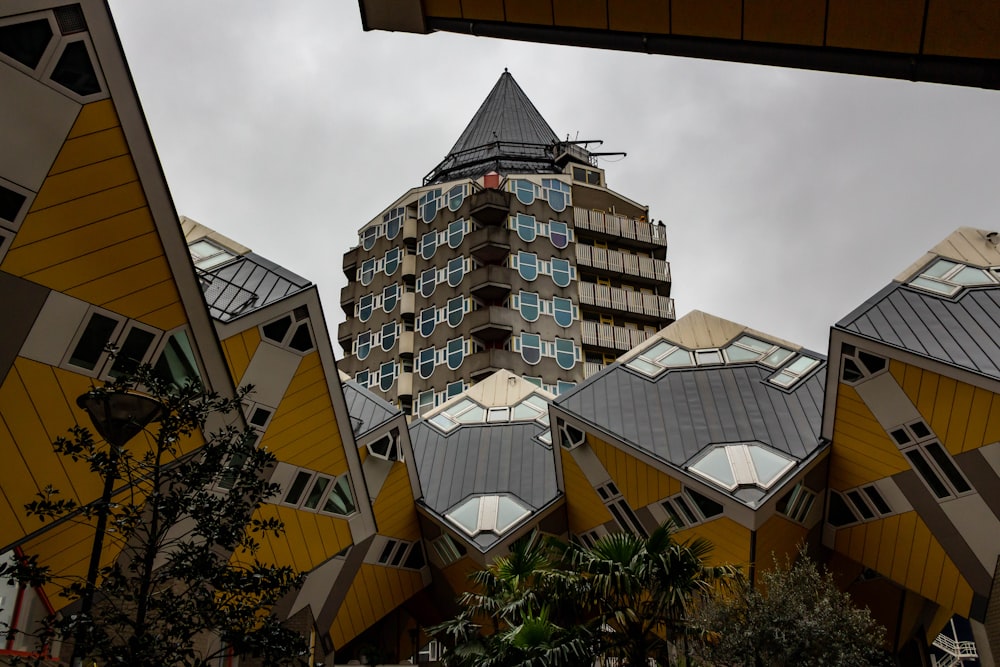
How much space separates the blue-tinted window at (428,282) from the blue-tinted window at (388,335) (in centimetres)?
293

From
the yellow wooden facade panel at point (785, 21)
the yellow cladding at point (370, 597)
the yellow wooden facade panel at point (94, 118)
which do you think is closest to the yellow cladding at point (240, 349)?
the yellow wooden facade panel at point (94, 118)

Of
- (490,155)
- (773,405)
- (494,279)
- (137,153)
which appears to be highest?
(490,155)

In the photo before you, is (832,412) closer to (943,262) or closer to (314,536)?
(943,262)

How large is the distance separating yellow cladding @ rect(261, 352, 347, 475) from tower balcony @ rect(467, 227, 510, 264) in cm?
3084

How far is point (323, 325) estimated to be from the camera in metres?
18.3

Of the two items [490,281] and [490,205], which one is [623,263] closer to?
[490,205]

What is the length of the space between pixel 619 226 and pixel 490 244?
10496 mm

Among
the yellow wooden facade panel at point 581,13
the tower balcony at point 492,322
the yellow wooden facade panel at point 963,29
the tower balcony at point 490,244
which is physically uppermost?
the tower balcony at point 490,244

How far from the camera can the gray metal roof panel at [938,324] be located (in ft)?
62.1

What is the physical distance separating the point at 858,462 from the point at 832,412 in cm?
151

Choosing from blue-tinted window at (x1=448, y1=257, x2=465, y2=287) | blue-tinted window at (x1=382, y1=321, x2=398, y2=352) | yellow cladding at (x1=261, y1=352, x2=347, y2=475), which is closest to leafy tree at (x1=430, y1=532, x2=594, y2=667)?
yellow cladding at (x1=261, y1=352, x2=347, y2=475)

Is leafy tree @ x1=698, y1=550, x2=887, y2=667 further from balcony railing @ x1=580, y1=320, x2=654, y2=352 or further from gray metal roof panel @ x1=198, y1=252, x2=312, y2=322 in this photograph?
balcony railing @ x1=580, y1=320, x2=654, y2=352

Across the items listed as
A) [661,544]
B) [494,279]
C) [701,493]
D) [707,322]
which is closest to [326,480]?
[661,544]

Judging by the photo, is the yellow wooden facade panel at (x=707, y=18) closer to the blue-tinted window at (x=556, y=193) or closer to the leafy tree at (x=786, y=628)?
the leafy tree at (x=786, y=628)
